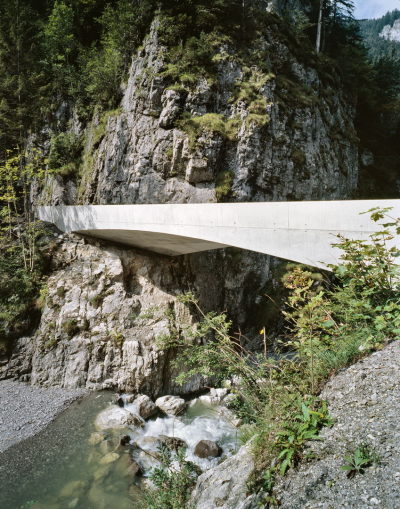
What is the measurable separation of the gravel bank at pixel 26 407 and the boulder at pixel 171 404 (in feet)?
8.24

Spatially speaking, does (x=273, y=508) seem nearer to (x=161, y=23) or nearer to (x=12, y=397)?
(x=12, y=397)

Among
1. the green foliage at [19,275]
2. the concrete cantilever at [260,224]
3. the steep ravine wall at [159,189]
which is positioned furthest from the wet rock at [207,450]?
the green foliage at [19,275]

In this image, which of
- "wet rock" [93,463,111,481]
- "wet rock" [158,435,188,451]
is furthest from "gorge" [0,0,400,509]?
"wet rock" [158,435,188,451]

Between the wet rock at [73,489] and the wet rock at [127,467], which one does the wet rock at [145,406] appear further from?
the wet rock at [73,489]

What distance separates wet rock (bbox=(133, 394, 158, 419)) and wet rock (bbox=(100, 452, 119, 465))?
1485 millimetres

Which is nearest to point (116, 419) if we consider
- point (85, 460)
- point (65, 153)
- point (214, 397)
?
point (85, 460)

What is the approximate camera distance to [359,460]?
2.01 m

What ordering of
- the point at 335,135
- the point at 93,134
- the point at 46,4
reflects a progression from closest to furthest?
the point at 93,134 → the point at 335,135 → the point at 46,4

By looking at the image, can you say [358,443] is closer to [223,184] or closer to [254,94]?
[223,184]

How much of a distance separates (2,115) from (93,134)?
4.18m

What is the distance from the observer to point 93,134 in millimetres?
14141

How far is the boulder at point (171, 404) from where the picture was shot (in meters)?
8.62

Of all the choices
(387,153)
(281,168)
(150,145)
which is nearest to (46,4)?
(150,145)

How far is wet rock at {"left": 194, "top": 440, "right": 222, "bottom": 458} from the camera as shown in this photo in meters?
7.05
